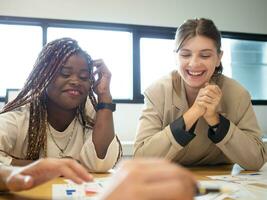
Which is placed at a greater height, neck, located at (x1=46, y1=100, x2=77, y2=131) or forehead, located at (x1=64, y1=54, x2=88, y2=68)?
forehead, located at (x1=64, y1=54, x2=88, y2=68)

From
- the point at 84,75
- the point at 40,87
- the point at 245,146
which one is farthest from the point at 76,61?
the point at 245,146

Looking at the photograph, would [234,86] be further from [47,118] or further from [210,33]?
[47,118]

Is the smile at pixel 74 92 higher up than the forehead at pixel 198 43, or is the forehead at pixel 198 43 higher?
the forehead at pixel 198 43

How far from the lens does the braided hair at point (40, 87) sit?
3.90 ft

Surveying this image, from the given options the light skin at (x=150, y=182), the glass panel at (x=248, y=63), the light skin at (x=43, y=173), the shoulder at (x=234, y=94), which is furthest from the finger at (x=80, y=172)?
the glass panel at (x=248, y=63)

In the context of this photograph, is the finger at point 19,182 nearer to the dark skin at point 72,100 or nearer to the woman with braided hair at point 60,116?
the woman with braided hair at point 60,116

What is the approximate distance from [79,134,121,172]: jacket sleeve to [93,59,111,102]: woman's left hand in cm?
21

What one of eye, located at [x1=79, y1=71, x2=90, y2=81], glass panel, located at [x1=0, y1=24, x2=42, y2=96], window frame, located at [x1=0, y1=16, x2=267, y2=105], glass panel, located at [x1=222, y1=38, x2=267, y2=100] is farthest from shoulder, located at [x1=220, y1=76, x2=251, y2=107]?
glass panel, located at [x1=222, y1=38, x2=267, y2=100]

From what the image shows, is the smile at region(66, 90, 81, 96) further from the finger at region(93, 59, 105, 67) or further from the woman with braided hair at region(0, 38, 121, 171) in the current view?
the finger at region(93, 59, 105, 67)

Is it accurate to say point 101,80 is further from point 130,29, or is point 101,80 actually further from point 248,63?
point 248,63

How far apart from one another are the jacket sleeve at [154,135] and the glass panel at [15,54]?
2.02m

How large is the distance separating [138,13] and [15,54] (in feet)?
4.54

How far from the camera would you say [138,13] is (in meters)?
3.50

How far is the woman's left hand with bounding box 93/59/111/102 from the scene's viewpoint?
4.59 ft
